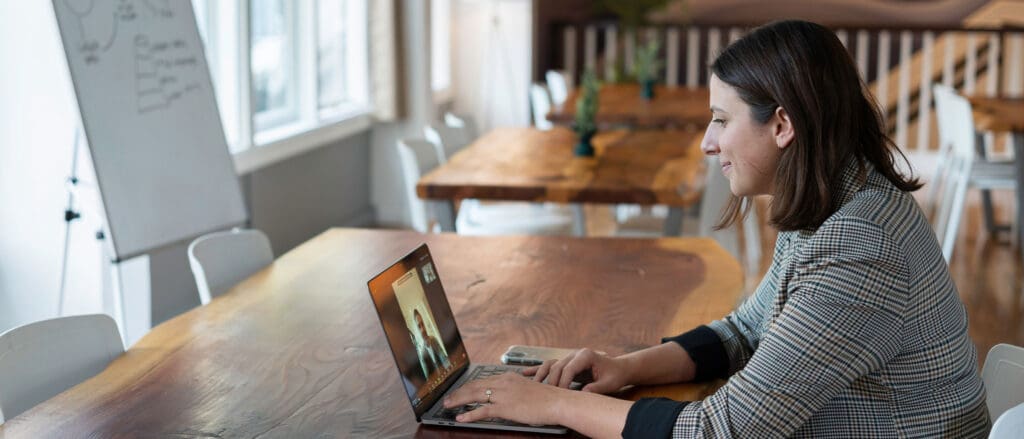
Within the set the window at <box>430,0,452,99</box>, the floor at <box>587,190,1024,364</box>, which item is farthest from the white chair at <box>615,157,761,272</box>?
the window at <box>430,0,452,99</box>

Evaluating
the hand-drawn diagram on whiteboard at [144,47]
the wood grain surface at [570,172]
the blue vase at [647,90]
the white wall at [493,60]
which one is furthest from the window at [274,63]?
the white wall at [493,60]

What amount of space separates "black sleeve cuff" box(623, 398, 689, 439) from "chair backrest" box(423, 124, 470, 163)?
133 inches

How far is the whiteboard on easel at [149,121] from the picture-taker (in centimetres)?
339

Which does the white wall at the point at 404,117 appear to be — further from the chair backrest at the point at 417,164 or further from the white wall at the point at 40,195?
the white wall at the point at 40,195

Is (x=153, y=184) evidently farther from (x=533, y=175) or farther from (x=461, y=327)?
(x=461, y=327)

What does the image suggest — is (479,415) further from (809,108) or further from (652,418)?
(809,108)

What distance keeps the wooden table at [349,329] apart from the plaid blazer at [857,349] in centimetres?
33

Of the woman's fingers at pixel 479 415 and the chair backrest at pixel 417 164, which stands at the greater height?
the woman's fingers at pixel 479 415

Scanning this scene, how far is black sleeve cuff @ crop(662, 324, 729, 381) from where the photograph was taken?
1958 mm

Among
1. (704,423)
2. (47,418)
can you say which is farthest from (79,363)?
(704,423)

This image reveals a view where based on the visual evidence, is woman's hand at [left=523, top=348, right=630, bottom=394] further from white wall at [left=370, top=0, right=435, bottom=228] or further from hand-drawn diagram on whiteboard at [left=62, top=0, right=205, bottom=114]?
white wall at [left=370, top=0, right=435, bottom=228]

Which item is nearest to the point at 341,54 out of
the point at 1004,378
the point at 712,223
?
the point at 712,223

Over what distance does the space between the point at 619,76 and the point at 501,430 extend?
6.91 m

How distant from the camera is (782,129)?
5.32ft
